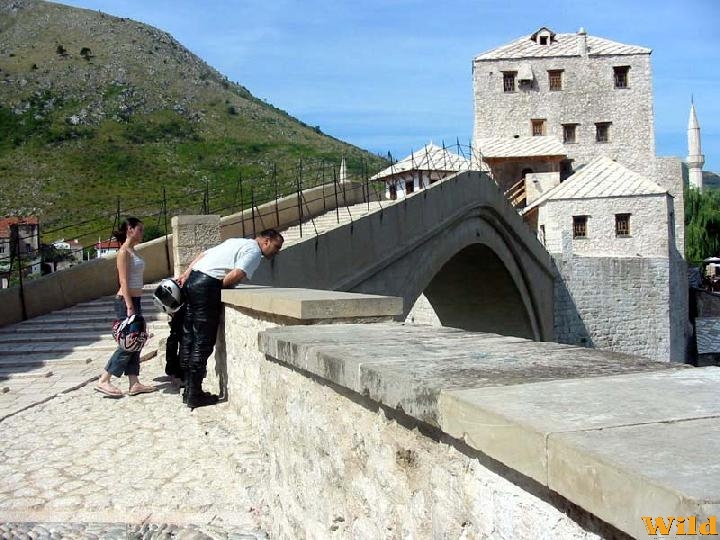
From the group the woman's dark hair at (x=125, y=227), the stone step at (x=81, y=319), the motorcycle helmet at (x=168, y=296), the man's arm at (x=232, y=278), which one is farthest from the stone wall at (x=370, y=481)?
the stone step at (x=81, y=319)

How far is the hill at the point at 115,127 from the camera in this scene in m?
54.2

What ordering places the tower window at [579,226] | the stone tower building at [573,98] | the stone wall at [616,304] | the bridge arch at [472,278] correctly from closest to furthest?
the bridge arch at [472,278]
the stone wall at [616,304]
the tower window at [579,226]
the stone tower building at [573,98]

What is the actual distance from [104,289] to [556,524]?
35.9ft

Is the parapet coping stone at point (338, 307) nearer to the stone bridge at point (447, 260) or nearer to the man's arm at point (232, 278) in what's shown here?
the man's arm at point (232, 278)

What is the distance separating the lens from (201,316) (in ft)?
19.8

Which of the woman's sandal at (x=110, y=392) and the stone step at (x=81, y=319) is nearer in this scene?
the woman's sandal at (x=110, y=392)

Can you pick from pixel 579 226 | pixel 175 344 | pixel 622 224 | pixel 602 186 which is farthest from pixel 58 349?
pixel 602 186

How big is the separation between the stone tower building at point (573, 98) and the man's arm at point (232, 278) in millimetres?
29744

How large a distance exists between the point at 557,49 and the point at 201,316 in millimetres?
32642

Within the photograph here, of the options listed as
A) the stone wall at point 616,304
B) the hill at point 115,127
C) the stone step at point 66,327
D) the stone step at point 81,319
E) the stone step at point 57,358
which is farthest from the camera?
the hill at point 115,127

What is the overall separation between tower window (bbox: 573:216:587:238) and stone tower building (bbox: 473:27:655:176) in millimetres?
7437

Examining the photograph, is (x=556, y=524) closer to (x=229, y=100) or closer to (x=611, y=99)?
(x=611, y=99)

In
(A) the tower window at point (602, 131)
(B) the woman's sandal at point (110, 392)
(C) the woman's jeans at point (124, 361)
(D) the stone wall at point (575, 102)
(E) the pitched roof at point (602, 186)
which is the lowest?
(B) the woman's sandal at point (110, 392)

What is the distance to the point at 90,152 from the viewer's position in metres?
60.7
